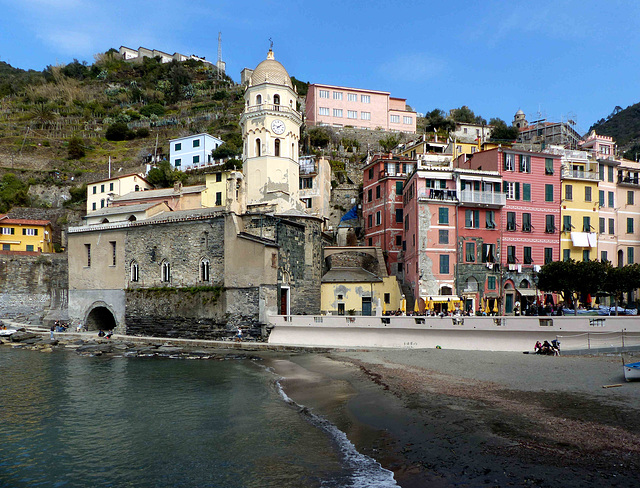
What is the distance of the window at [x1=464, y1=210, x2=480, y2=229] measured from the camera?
39031 mm

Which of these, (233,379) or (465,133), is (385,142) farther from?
(233,379)

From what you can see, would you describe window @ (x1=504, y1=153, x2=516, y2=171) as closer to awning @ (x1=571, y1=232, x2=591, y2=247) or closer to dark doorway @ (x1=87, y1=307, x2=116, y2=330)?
awning @ (x1=571, y1=232, x2=591, y2=247)

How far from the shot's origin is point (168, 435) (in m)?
15.5

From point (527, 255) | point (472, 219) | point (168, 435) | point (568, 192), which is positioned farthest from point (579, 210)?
point (168, 435)

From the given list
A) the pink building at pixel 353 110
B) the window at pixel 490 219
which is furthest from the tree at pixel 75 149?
the window at pixel 490 219

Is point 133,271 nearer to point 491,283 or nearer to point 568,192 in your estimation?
point 491,283

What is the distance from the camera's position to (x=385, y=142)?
69500mm

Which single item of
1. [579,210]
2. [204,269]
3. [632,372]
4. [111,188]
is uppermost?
[111,188]

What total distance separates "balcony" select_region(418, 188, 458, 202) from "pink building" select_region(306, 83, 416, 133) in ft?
123

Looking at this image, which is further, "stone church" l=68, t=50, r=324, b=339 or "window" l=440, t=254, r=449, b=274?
"window" l=440, t=254, r=449, b=274

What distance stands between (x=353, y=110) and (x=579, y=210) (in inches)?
1627

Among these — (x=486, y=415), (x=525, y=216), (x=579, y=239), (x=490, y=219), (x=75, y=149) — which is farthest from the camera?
(x=75, y=149)

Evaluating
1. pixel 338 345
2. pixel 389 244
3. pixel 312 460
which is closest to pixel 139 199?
pixel 389 244

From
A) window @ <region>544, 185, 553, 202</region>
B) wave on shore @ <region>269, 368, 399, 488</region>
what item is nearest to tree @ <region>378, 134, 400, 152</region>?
window @ <region>544, 185, 553, 202</region>
